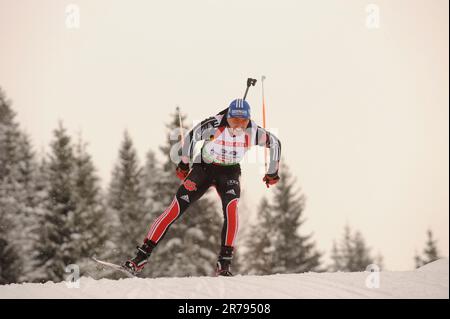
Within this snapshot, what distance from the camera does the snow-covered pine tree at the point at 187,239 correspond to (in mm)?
26173

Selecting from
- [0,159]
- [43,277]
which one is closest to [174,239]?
[43,277]

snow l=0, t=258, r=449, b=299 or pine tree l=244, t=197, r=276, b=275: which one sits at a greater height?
pine tree l=244, t=197, r=276, b=275

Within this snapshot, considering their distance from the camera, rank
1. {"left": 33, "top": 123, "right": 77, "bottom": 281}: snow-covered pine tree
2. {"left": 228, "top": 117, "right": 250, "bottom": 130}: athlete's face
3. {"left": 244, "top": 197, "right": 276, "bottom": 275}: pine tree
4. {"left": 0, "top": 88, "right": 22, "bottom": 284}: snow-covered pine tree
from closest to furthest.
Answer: {"left": 228, "top": 117, "right": 250, "bottom": 130}: athlete's face < {"left": 0, "top": 88, "right": 22, "bottom": 284}: snow-covered pine tree < {"left": 33, "top": 123, "right": 77, "bottom": 281}: snow-covered pine tree < {"left": 244, "top": 197, "right": 276, "bottom": 275}: pine tree

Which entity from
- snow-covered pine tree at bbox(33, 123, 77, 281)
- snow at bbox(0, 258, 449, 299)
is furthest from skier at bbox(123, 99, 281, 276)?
snow-covered pine tree at bbox(33, 123, 77, 281)

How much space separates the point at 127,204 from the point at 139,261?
85.8 ft

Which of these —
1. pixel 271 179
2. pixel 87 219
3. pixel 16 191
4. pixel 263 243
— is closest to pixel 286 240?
pixel 263 243

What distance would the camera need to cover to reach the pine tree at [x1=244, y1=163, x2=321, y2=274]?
3056cm

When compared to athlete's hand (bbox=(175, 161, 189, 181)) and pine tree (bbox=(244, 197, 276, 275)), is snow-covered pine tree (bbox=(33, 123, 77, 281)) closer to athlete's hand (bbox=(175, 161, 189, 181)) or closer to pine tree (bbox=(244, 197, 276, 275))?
pine tree (bbox=(244, 197, 276, 275))

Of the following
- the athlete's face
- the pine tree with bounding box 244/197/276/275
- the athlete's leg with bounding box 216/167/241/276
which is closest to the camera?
the athlete's face

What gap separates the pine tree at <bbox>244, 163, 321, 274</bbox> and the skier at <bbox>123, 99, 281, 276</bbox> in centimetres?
2261

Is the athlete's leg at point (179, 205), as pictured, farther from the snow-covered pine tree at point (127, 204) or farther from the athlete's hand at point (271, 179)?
the snow-covered pine tree at point (127, 204)

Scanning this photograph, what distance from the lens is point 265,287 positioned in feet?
20.3
